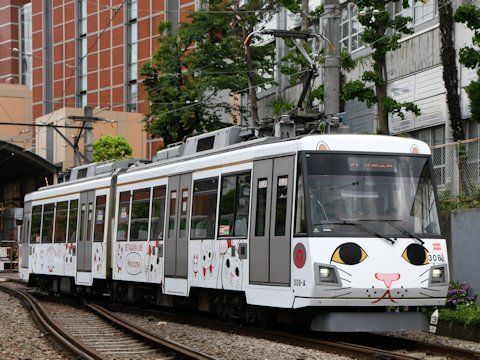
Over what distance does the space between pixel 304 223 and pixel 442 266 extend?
84.0 inches

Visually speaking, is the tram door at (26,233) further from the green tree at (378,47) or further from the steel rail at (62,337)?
the green tree at (378,47)

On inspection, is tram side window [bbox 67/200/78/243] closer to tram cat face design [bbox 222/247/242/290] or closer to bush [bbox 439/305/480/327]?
tram cat face design [bbox 222/247/242/290]

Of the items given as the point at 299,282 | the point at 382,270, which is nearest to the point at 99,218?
the point at 299,282

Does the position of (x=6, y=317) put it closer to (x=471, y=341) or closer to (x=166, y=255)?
(x=166, y=255)

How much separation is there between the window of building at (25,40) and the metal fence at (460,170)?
8566 centimetres

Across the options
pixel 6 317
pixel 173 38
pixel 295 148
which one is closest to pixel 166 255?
pixel 6 317

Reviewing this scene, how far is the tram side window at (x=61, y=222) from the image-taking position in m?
27.2

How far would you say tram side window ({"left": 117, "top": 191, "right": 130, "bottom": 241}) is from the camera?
893 inches

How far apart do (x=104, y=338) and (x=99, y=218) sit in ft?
27.0

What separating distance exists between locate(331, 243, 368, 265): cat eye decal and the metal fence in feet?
18.2

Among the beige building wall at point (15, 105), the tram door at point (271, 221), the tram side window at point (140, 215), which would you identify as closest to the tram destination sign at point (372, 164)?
the tram door at point (271, 221)

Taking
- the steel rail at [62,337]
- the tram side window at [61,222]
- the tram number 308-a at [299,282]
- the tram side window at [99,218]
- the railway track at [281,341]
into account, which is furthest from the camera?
the tram side window at [61,222]

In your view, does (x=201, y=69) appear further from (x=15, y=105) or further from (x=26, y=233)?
(x=15, y=105)

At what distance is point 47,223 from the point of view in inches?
1137
